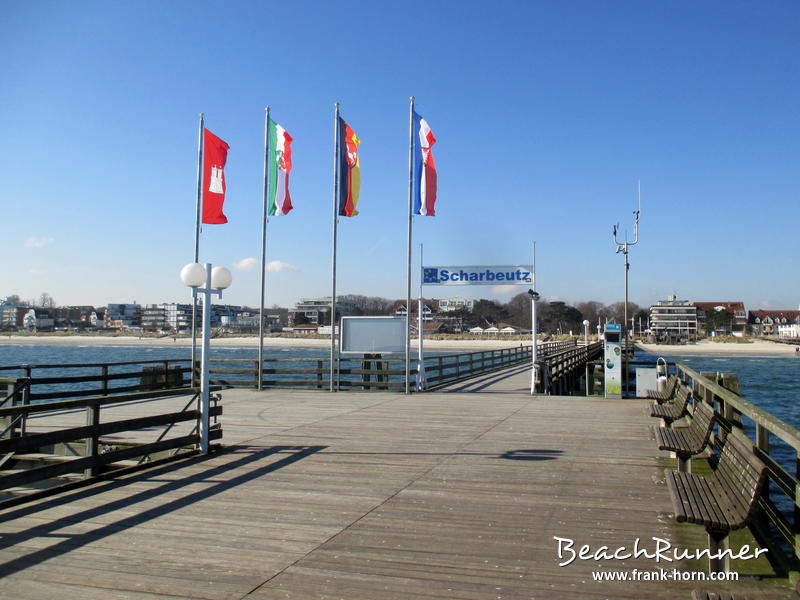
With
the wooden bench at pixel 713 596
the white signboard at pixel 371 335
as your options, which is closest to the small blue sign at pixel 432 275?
the white signboard at pixel 371 335

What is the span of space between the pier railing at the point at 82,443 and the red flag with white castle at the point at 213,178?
6574 mm

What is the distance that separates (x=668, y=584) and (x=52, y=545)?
165 inches

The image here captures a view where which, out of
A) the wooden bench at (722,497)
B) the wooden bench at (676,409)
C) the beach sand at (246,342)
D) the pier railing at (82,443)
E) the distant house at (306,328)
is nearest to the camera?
the wooden bench at (722,497)

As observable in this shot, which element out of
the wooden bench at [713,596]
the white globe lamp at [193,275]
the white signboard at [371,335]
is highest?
the white globe lamp at [193,275]

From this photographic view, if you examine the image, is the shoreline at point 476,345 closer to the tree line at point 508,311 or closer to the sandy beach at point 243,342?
the sandy beach at point 243,342

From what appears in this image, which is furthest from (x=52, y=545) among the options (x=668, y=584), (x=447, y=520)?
(x=668, y=584)

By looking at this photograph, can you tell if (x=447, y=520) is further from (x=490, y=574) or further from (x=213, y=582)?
(x=213, y=582)

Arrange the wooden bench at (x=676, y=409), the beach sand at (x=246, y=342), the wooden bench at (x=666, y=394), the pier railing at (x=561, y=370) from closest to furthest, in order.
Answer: the wooden bench at (x=676, y=409), the wooden bench at (x=666, y=394), the pier railing at (x=561, y=370), the beach sand at (x=246, y=342)

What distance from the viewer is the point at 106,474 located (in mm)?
6719

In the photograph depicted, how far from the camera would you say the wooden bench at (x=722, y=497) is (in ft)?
11.8

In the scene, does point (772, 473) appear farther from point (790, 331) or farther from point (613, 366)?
point (790, 331)

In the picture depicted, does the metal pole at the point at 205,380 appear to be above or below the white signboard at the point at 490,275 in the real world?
below

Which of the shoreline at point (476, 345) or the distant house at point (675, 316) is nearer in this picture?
the shoreline at point (476, 345)

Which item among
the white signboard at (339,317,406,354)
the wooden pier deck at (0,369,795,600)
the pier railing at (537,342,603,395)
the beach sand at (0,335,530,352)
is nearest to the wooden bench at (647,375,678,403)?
the wooden pier deck at (0,369,795,600)
